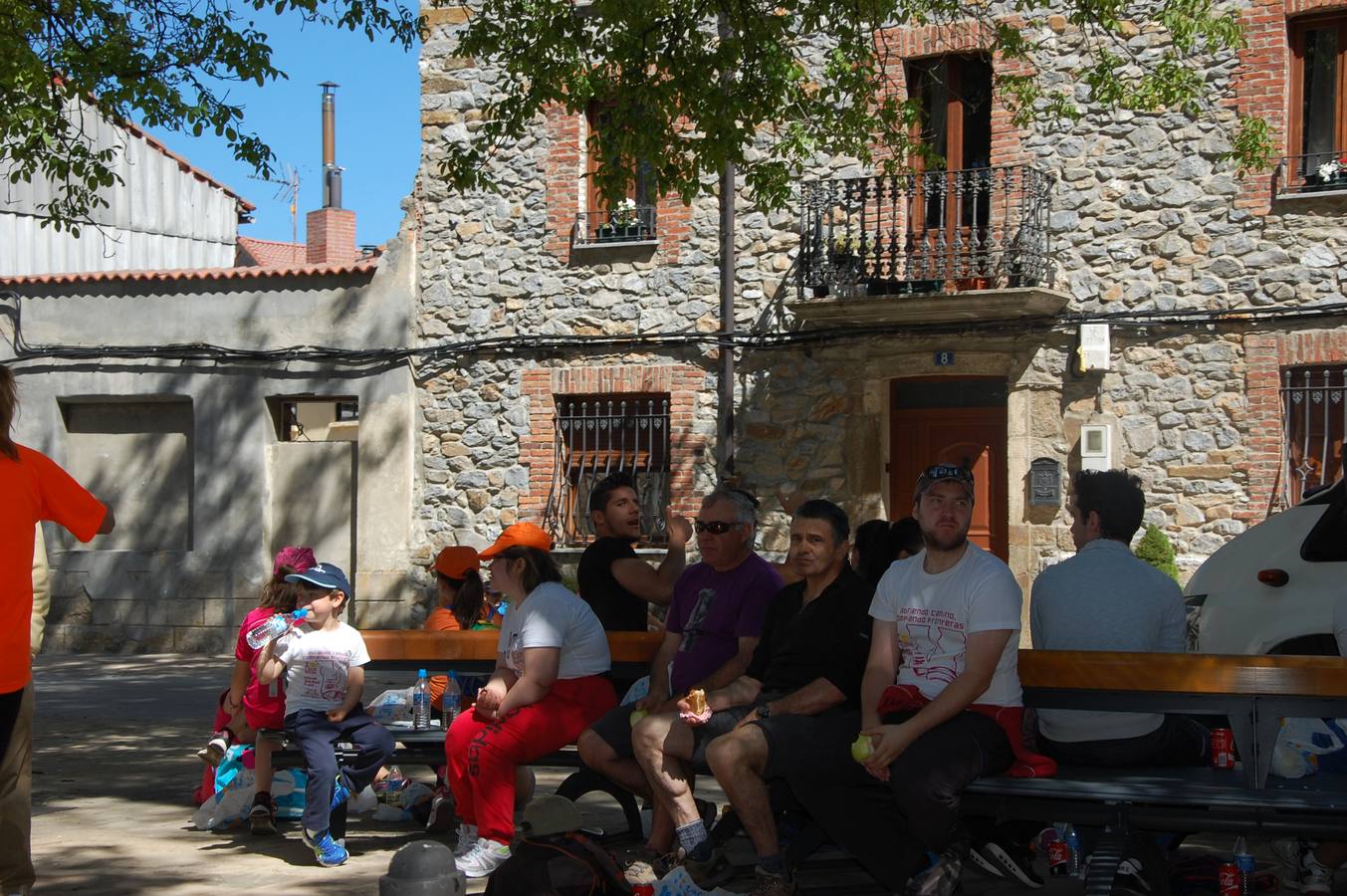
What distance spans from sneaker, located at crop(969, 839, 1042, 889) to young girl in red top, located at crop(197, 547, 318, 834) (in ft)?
10.3

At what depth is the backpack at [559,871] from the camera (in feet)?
16.9

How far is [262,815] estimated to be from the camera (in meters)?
7.22

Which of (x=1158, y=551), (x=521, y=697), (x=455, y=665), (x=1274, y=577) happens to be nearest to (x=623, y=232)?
(x=1158, y=551)

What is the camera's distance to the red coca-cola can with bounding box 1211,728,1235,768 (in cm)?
568

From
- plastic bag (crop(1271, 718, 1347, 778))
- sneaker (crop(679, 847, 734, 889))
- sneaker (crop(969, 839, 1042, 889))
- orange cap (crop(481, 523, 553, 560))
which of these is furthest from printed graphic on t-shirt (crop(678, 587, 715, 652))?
plastic bag (crop(1271, 718, 1347, 778))

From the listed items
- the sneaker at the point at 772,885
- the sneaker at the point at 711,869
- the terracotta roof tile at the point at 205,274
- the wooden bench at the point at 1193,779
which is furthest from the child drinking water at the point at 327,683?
the terracotta roof tile at the point at 205,274

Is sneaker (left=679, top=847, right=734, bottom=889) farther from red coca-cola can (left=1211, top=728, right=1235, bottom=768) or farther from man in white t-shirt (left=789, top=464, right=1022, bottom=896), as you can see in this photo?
red coca-cola can (left=1211, top=728, right=1235, bottom=768)

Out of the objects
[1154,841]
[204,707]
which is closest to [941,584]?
[1154,841]

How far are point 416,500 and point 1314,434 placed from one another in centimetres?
908

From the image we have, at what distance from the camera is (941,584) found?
219 inches

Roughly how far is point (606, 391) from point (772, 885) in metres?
11.3

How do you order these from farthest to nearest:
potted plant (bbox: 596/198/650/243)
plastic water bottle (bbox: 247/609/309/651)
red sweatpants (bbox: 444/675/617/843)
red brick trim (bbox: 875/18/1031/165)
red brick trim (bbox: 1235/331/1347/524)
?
potted plant (bbox: 596/198/650/243)
red brick trim (bbox: 875/18/1031/165)
red brick trim (bbox: 1235/331/1347/524)
plastic water bottle (bbox: 247/609/309/651)
red sweatpants (bbox: 444/675/617/843)

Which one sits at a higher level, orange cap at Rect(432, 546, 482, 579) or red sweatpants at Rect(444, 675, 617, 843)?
orange cap at Rect(432, 546, 482, 579)

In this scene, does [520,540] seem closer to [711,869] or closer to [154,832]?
[711,869]
